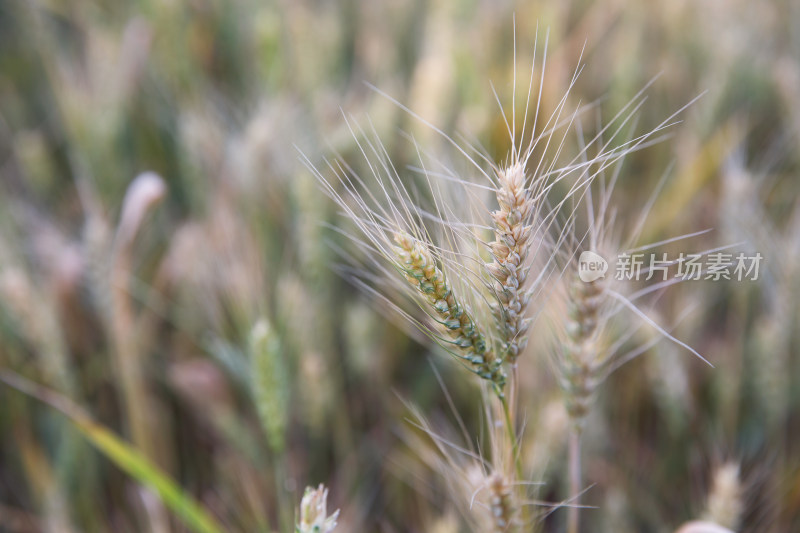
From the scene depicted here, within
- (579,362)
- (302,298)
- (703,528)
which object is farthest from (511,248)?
(302,298)

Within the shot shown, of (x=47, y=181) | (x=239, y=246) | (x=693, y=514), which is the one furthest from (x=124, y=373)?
(x=693, y=514)

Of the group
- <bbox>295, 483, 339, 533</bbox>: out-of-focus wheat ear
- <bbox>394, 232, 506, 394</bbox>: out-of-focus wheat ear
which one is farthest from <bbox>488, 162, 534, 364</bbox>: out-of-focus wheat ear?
<bbox>295, 483, 339, 533</bbox>: out-of-focus wheat ear

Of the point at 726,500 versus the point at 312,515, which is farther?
the point at 726,500

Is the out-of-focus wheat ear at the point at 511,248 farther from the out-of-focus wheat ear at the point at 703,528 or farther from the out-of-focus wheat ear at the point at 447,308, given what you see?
the out-of-focus wheat ear at the point at 703,528

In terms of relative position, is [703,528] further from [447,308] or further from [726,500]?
[447,308]

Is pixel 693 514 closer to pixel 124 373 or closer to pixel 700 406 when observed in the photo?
pixel 700 406

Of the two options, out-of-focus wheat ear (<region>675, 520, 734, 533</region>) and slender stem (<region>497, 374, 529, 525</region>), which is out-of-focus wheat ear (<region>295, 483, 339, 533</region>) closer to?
slender stem (<region>497, 374, 529, 525</region>)
